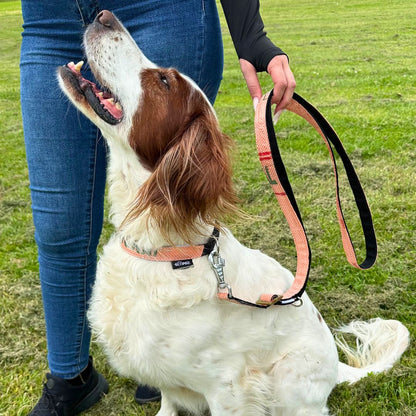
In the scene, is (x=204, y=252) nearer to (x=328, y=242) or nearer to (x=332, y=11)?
(x=328, y=242)

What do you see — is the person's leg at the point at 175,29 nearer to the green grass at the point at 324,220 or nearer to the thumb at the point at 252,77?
the thumb at the point at 252,77

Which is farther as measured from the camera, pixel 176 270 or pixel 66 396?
pixel 66 396

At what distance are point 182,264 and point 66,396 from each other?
0.96m

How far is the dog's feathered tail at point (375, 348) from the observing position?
2.66 metres

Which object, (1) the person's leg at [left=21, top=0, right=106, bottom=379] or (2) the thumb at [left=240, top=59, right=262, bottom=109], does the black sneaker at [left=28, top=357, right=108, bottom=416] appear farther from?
(2) the thumb at [left=240, top=59, right=262, bottom=109]

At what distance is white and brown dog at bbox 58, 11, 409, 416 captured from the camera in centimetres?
200

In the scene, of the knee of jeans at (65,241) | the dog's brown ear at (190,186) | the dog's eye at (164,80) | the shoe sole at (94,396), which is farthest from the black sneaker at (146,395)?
the dog's eye at (164,80)

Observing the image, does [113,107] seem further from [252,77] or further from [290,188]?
[290,188]

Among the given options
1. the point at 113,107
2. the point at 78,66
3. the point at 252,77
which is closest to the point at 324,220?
the point at 252,77

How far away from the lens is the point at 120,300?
218cm

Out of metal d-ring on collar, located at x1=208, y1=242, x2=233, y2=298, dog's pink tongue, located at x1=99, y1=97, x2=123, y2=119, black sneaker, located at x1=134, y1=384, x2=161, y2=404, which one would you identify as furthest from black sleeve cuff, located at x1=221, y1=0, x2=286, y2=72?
black sneaker, located at x1=134, y1=384, x2=161, y2=404

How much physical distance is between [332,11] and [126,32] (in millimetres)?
22827

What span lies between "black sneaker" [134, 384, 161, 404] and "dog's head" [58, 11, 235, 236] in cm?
104

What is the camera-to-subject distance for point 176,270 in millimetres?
2082
